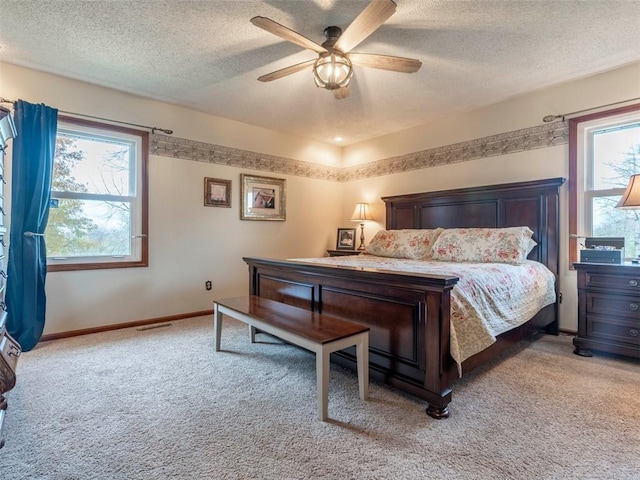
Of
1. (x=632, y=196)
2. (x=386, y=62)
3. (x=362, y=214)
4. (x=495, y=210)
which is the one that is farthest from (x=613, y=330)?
(x=362, y=214)

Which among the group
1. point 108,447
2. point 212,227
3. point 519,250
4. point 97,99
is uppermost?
point 97,99

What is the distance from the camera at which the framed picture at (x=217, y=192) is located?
160 inches

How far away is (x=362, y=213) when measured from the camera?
15.9ft

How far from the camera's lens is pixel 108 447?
4.99 ft

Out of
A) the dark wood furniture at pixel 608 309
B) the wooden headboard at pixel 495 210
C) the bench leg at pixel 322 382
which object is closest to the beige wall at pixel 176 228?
the wooden headboard at pixel 495 210

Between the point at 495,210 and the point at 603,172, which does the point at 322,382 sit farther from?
the point at 603,172

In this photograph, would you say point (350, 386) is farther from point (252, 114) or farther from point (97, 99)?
point (97, 99)

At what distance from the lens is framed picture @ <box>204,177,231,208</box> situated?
13.3 ft

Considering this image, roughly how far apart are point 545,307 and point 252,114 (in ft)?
12.4

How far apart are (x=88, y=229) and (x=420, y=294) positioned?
3291mm

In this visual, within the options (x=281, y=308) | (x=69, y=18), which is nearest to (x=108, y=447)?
(x=281, y=308)

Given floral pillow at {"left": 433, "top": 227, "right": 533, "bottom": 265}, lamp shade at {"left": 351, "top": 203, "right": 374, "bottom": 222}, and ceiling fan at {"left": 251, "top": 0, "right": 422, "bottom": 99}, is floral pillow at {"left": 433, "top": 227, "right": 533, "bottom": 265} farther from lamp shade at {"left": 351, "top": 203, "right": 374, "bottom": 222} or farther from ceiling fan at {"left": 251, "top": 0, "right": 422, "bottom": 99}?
ceiling fan at {"left": 251, "top": 0, "right": 422, "bottom": 99}

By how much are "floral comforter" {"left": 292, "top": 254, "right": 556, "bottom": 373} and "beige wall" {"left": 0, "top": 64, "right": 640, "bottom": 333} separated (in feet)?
2.77

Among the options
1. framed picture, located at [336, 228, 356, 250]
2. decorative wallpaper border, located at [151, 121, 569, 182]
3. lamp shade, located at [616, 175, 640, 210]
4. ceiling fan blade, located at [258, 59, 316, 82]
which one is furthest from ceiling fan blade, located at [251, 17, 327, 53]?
framed picture, located at [336, 228, 356, 250]
